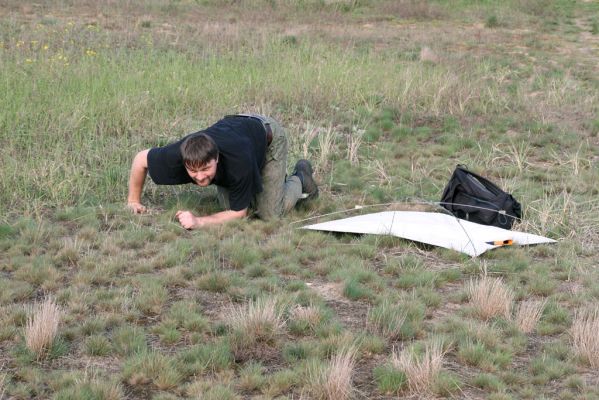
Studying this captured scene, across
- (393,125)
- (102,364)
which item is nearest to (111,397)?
(102,364)

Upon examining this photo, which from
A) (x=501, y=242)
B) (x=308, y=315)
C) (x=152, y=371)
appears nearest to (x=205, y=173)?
(x=308, y=315)

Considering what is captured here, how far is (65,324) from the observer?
4938 mm

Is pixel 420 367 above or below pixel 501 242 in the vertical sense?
above

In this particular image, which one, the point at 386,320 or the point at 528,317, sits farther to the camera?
the point at 528,317

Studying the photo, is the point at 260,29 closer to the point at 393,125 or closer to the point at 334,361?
the point at 393,125

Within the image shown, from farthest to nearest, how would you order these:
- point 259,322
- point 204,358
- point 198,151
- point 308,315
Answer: point 198,151, point 308,315, point 259,322, point 204,358

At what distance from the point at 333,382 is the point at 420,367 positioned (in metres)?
0.49

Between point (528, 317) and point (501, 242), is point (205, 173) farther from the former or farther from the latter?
point (528, 317)

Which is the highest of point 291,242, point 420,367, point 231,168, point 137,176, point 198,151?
point 198,151

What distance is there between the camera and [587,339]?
4.88 m

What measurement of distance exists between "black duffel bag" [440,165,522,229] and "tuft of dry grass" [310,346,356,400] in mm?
3139

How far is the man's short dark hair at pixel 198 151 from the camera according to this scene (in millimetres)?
6055

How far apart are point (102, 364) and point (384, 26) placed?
17.8 metres

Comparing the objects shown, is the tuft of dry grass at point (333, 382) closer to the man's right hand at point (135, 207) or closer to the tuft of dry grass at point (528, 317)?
the tuft of dry grass at point (528, 317)
